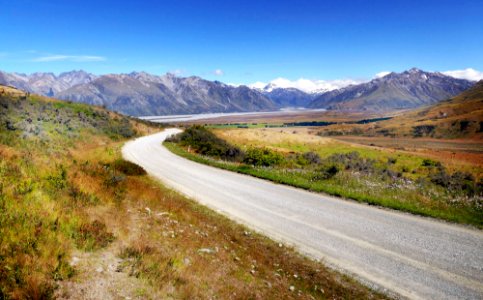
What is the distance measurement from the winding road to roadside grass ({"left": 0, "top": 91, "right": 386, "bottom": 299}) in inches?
38.8

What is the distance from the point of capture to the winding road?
25.9ft

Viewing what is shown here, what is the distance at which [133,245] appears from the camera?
727cm

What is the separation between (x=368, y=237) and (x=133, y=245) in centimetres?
783

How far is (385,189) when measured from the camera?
16781mm

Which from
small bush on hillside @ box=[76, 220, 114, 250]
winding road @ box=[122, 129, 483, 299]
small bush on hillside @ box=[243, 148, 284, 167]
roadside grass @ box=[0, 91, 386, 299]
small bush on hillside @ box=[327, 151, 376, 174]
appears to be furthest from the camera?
small bush on hillside @ box=[327, 151, 376, 174]

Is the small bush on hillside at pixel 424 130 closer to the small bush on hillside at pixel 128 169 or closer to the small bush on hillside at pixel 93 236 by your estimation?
the small bush on hillside at pixel 128 169

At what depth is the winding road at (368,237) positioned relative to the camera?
790cm

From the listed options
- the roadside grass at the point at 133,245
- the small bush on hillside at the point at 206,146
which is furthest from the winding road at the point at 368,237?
the small bush on hillside at the point at 206,146

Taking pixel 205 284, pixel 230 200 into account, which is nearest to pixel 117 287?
pixel 205 284

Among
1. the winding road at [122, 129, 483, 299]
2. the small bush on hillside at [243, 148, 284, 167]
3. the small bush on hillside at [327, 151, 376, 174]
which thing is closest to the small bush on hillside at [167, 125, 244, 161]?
the small bush on hillside at [243, 148, 284, 167]

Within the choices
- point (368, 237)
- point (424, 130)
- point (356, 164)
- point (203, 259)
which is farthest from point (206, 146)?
point (424, 130)

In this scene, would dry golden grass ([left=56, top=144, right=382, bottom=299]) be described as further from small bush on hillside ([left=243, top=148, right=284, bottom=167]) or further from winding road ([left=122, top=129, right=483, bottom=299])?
small bush on hillside ([left=243, top=148, right=284, bottom=167])

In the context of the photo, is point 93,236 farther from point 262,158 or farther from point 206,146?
point 206,146

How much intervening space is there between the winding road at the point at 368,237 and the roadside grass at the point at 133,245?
99cm
